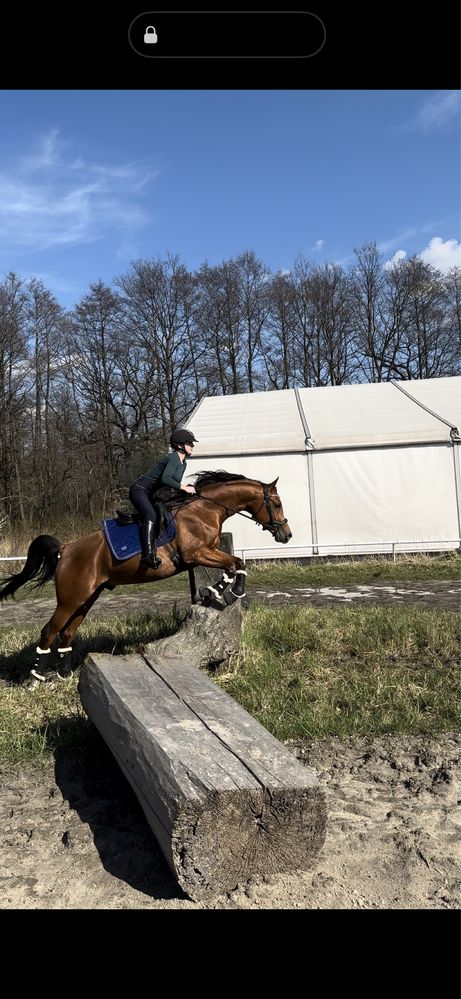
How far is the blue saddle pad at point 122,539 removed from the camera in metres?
6.29

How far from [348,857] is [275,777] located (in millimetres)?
557

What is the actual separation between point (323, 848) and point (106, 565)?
3.63 m

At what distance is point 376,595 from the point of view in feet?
34.8

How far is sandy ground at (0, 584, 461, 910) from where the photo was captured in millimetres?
2877

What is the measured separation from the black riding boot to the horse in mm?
67

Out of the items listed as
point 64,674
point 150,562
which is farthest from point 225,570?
point 64,674

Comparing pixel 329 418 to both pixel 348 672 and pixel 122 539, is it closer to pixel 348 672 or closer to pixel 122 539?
pixel 122 539

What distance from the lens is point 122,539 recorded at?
635 cm

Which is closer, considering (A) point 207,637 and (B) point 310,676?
(B) point 310,676

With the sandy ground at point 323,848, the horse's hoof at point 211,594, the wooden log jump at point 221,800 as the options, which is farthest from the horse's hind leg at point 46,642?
the wooden log jump at point 221,800
